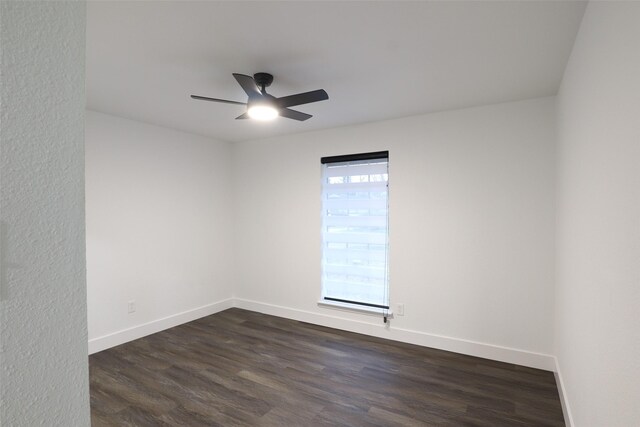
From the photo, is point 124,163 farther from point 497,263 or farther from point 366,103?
point 497,263

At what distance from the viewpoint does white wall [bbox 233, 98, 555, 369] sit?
3.02 m

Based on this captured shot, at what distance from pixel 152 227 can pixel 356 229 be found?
7.74 ft

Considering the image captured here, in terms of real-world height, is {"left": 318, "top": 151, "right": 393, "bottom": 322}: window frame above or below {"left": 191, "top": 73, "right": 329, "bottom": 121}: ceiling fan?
below

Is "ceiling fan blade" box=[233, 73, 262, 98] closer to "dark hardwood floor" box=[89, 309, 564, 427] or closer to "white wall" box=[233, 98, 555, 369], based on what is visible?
"white wall" box=[233, 98, 555, 369]

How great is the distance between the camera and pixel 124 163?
366 cm

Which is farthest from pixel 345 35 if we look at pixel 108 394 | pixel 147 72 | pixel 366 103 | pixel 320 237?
pixel 108 394

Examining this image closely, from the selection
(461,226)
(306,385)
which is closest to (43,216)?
(306,385)

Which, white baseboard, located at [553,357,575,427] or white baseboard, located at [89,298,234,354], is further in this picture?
white baseboard, located at [89,298,234,354]

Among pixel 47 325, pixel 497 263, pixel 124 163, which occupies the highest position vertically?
pixel 124 163

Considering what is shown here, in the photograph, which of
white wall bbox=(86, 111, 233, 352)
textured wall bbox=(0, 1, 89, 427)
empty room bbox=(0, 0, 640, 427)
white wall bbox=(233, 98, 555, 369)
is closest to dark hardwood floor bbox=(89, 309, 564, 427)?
empty room bbox=(0, 0, 640, 427)

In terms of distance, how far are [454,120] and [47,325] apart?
351 centimetres

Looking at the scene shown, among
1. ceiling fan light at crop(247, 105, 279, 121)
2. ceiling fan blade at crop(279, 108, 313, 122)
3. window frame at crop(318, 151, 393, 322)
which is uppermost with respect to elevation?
A: ceiling fan blade at crop(279, 108, 313, 122)

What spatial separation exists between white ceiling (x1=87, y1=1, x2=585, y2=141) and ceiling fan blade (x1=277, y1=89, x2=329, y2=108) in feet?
0.68

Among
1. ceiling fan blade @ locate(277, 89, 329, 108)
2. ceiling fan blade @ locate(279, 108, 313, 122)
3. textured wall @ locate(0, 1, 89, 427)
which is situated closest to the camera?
textured wall @ locate(0, 1, 89, 427)
